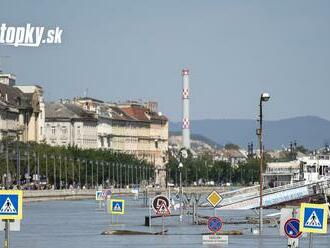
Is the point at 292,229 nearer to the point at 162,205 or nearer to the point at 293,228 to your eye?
the point at 293,228

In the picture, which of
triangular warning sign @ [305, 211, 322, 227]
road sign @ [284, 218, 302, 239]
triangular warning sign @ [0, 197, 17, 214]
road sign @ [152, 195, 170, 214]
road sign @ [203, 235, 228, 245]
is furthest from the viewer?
road sign @ [152, 195, 170, 214]

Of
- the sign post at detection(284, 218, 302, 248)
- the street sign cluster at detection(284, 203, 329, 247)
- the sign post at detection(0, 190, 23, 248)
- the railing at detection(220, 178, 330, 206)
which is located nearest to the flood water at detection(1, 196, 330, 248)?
the railing at detection(220, 178, 330, 206)

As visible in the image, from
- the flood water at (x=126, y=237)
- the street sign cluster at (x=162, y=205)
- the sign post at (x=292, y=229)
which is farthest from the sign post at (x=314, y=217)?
the street sign cluster at (x=162, y=205)

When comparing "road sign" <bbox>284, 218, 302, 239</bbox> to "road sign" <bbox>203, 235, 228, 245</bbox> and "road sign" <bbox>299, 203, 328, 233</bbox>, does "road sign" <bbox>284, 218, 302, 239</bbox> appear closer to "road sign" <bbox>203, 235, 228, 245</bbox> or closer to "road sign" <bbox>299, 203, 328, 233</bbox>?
"road sign" <bbox>299, 203, 328, 233</bbox>

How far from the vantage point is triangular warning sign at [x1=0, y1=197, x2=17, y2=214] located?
113 feet

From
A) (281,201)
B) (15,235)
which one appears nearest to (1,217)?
(15,235)

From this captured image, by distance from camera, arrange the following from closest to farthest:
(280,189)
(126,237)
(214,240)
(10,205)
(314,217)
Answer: (314,217) → (10,205) → (214,240) → (126,237) → (280,189)

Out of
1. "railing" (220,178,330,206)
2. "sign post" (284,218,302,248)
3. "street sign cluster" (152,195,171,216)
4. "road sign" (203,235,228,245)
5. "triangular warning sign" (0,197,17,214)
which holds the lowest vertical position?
"road sign" (203,235,228,245)

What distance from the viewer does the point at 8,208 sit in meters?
34.6

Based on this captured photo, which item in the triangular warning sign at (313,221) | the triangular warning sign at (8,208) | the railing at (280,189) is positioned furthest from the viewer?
the railing at (280,189)

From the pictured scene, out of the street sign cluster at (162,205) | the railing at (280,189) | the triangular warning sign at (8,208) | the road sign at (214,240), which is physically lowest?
the road sign at (214,240)

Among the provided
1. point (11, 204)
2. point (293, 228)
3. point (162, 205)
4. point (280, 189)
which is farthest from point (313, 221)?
point (280, 189)

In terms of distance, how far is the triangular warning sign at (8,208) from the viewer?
113ft

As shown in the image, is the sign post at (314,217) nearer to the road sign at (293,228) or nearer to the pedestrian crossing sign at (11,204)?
A: the road sign at (293,228)
